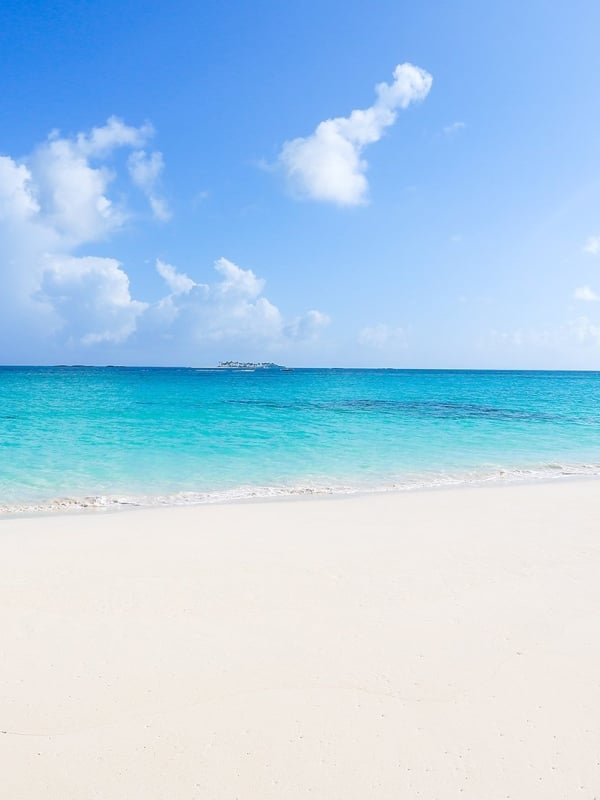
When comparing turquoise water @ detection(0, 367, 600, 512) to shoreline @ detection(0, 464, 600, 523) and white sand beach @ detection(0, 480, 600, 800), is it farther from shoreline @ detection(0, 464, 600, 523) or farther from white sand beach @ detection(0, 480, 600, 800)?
white sand beach @ detection(0, 480, 600, 800)

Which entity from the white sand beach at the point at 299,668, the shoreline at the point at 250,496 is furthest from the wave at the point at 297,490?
the white sand beach at the point at 299,668

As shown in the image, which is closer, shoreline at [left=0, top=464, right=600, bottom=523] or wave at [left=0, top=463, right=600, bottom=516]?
shoreline at [left=0, top=464, right=600, bottom=523]

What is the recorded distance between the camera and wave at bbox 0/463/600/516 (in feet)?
34.5

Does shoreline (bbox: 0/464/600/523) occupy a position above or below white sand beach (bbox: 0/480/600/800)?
below

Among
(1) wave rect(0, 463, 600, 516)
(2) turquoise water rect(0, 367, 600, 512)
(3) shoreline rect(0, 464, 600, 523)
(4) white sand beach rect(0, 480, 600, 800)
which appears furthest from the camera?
(2) turquoise water rect(0, 367, 600, 512)

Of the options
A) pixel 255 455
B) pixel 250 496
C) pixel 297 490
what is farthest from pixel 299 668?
pixel 255 455

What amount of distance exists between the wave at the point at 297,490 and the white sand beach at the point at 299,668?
2.93 metres

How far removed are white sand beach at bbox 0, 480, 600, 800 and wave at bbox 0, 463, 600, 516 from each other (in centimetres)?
293

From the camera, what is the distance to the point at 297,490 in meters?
11.9

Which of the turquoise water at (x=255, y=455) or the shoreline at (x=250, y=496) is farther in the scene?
the turquoise water at (x=255, y=455)

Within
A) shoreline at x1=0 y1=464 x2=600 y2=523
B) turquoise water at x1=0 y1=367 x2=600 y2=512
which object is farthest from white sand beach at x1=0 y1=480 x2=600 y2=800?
turquoise water at x1=0 y1=367 x2=600 y2=512

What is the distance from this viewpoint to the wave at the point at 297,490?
34.5ft

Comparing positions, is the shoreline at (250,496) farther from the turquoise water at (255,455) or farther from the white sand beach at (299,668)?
the white sand beach at (299,668)

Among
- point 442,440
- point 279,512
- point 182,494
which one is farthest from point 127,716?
point 442,440
